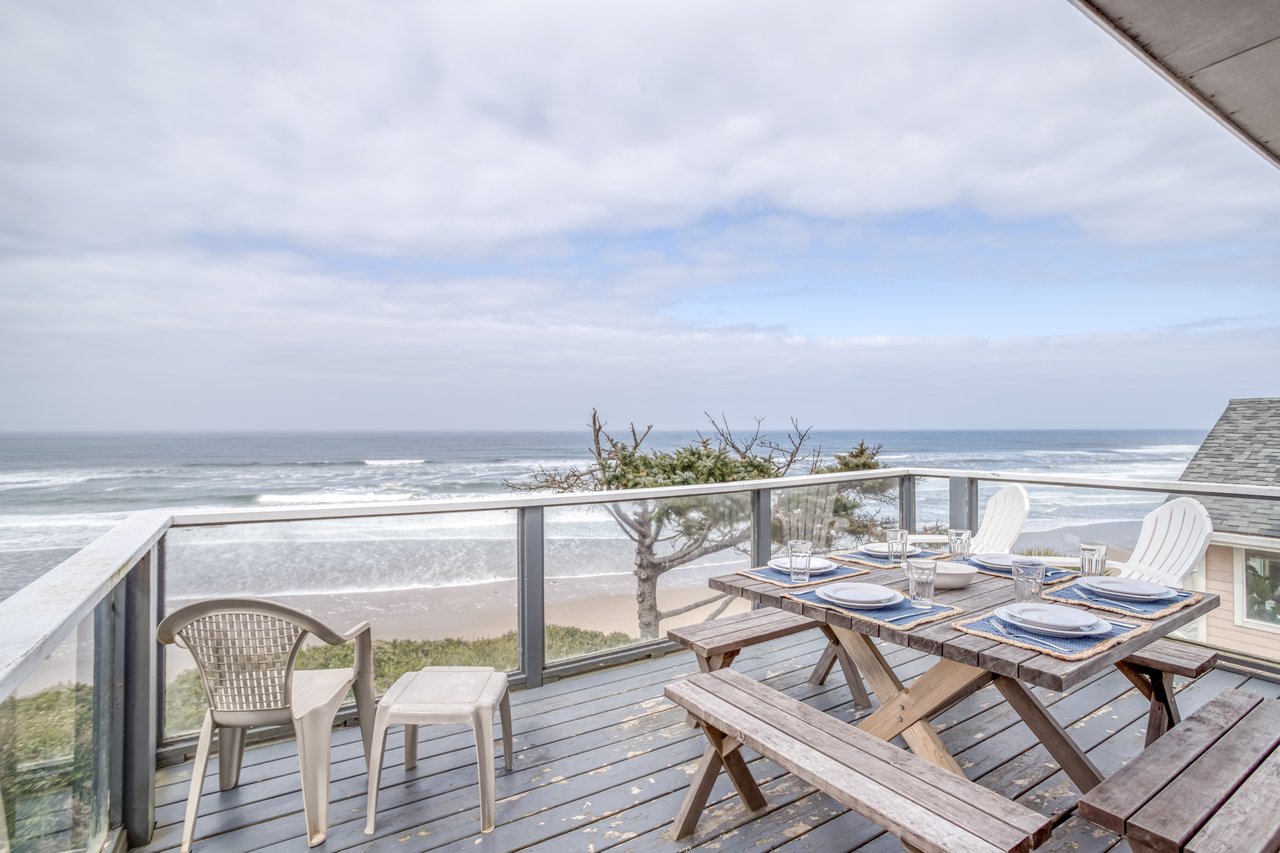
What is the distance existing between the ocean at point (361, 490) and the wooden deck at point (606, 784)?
0.80m

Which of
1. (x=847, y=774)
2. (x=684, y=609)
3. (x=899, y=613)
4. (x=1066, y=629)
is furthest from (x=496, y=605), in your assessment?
(x=1066, y=629)

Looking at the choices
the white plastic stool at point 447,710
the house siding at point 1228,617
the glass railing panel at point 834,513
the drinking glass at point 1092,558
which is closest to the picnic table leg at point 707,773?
the white plastic stool at point 447,710

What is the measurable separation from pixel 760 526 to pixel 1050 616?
7.14ft

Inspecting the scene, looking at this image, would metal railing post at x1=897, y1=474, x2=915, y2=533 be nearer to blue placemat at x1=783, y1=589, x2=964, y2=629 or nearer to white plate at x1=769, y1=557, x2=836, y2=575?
white plate at x1=769, y1=557, x2=836, y2=575

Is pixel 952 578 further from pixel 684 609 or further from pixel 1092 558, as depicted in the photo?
pixel 684 609

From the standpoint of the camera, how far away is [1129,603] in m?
2.31

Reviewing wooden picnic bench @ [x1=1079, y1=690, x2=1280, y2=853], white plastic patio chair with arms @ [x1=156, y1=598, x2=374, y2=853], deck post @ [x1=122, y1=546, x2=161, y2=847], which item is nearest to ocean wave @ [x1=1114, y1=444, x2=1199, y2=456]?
wooden picnic bench @ [x1=1079, y1=690, x2=1280, y2=853]

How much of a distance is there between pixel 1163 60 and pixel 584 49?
6.69m

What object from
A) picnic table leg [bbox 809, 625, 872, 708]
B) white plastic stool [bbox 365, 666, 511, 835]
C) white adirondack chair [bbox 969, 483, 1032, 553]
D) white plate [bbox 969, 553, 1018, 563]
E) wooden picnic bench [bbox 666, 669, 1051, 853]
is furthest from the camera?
white adirondack chair [bbox 969, 483, 1032, 553]

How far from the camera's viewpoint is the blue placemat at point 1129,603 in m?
2.18

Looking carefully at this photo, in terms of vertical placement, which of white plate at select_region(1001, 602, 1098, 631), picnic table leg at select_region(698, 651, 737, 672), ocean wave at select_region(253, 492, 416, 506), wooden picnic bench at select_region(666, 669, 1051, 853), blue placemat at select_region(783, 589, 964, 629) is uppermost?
white plate at select_region(1001, 602, 1098, 631)

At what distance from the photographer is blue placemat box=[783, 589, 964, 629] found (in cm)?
212

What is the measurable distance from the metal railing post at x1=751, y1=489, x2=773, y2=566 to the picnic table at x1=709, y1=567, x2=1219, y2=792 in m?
1.43

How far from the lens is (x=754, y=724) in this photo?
192cm
